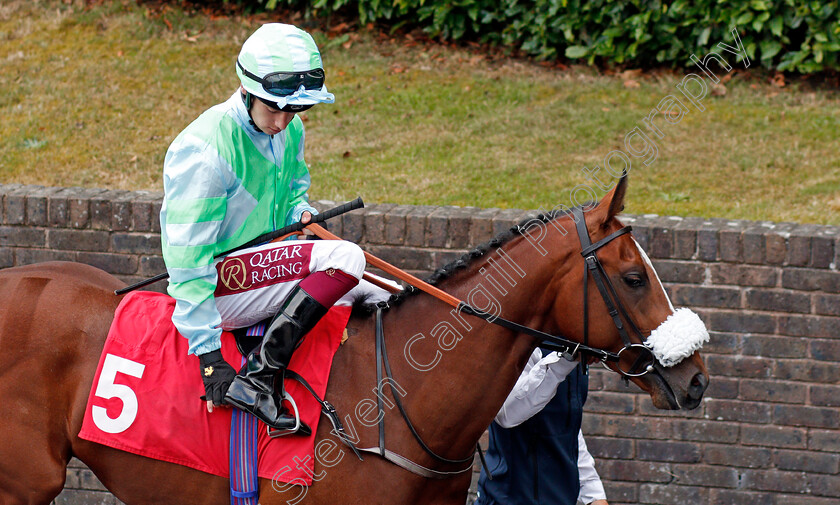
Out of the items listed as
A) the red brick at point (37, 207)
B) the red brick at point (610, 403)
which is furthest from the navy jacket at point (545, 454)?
the red brick at point (37, 207)

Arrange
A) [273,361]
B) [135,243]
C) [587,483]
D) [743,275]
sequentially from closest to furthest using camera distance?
[273,361] → [587,483] → [743,275] → [135,243]

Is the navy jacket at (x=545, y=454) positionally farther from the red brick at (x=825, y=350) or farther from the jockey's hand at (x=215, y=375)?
the red brick at (x=825, y=350)

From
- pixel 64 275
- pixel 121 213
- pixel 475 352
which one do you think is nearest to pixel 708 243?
pixel 475 352

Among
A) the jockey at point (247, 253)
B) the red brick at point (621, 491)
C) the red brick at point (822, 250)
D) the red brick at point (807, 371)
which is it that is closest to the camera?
the jockey at point (247, 253)

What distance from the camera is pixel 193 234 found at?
2871 mm

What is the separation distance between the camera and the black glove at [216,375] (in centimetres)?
289

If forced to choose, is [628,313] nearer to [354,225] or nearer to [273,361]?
[273,361]

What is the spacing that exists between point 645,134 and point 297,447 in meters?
5.17

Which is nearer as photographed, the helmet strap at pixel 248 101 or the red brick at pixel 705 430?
the helmet strap at pixel 248 101

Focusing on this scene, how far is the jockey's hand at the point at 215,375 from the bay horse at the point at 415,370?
365mm

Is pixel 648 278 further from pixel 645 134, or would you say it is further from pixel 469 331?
pixel 645 134

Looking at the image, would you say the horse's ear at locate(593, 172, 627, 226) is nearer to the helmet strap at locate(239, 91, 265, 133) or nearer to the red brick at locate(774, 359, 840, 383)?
the helmet strap at locate(239, 91, 265, 133)

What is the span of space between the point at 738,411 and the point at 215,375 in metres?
3.18

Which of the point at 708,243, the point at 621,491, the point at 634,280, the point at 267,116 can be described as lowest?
the point at 621,491
